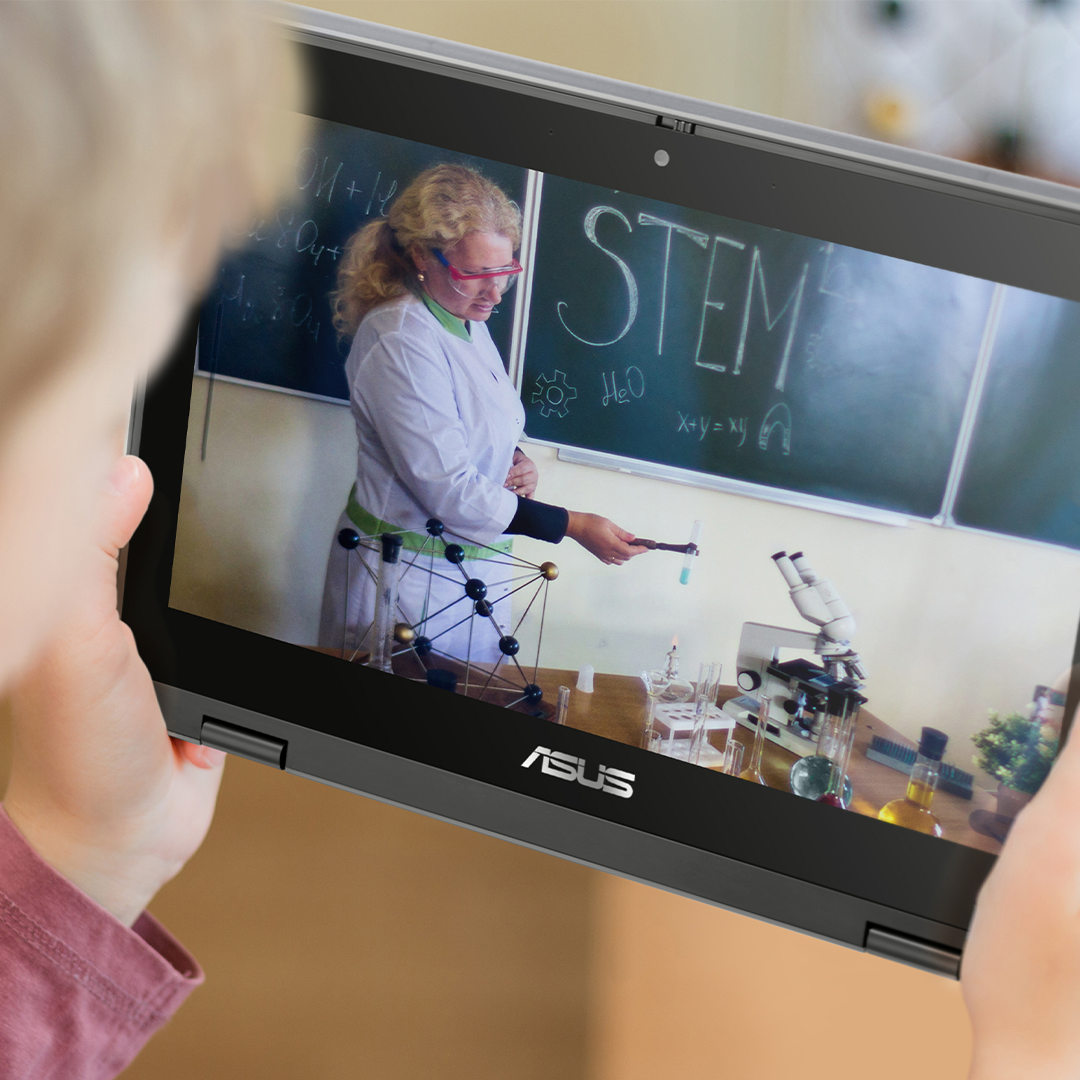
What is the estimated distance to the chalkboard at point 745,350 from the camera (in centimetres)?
32

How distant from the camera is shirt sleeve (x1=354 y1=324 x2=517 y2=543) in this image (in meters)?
0.37

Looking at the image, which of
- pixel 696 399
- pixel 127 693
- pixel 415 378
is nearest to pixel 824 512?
pixel 696 399

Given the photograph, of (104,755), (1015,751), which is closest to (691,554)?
(1015,751)

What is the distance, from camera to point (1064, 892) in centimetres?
31

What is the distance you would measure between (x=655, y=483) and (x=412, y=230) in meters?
0.14

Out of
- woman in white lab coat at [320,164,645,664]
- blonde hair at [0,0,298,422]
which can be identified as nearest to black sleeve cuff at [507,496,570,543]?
woman in white lab coat at [320,164,645,664]

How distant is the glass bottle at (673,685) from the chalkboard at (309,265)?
14 centimetres

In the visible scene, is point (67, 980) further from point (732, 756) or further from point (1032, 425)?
point (1032, 425)

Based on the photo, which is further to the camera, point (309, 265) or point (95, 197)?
point (309, 265)

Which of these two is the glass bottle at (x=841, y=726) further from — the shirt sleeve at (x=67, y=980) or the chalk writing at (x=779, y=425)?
the shirt sleeve at (x=67, y=980)

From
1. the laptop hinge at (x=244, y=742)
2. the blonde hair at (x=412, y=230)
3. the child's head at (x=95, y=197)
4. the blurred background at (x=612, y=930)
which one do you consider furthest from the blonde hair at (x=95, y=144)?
the blurred background at (x=612, y=930)

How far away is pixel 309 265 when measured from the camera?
0.38 meters

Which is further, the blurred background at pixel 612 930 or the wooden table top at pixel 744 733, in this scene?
the blurred background at pixel 612 930

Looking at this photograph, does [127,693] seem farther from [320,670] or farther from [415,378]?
[415,378]
